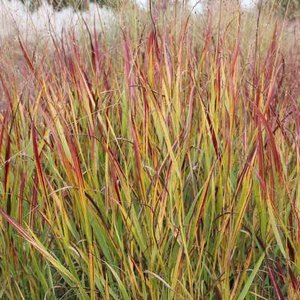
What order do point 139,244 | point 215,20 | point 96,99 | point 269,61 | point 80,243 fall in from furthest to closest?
1. point 215,20
2. point 269,61
3. point 96,99
4. point 80,243
5. point 139,244

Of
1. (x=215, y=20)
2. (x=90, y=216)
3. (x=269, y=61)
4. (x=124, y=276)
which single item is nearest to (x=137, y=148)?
(x=90, y=216)

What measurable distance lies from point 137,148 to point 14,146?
54cm

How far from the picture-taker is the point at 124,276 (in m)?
1.51

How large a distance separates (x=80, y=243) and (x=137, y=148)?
31 centimetres

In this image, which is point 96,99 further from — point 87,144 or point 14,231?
point 14,231

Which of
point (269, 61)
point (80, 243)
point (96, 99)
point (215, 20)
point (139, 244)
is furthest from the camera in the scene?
point (215, 20)

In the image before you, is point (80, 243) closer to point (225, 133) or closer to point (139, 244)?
point (139, 244)

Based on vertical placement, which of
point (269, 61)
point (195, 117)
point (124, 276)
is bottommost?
point (124, 276)

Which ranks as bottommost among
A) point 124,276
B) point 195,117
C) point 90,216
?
point 124,276

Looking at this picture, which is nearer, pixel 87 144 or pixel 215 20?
pixel 87 144

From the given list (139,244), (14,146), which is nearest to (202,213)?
(139,244)

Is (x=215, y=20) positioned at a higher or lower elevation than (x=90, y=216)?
higher

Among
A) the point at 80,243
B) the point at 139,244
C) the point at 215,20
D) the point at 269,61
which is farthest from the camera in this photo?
the point at 215,20

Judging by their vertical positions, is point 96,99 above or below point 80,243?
above
